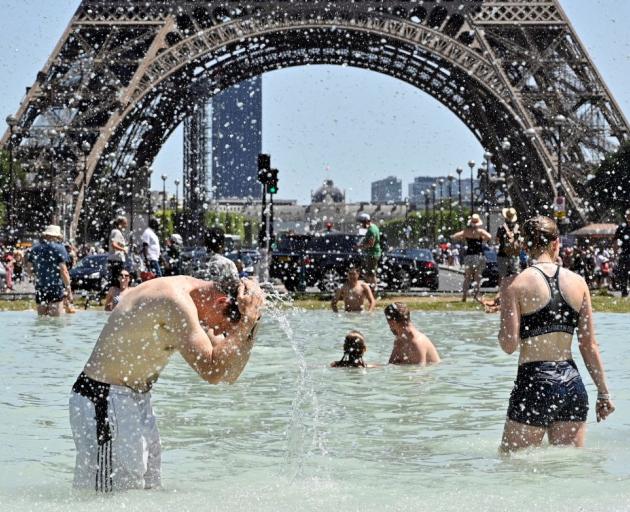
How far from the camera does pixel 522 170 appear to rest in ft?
167

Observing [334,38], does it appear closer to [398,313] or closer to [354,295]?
[354,295]

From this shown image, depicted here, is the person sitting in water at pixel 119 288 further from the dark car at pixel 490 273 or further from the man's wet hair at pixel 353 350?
the dark car at pixel 490 273

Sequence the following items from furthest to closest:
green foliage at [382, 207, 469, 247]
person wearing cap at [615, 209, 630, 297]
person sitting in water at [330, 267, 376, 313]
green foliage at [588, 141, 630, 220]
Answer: green foliage at [382, 207, 469, 247] < green foliage at [588, 141, 630, 220] < person wearing cap at [615, 209, 630, 297] < person sitting in water at [330, 267, 376, 313]

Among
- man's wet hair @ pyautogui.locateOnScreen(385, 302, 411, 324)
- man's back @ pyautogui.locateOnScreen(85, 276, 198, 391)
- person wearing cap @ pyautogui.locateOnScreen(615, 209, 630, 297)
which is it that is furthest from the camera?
person wearing cap @ pyautogui.locateOnScreen(615, 209, 630, 297)

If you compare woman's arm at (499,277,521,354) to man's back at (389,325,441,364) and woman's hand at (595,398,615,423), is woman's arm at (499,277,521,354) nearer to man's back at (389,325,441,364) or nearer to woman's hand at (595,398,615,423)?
woman's hand at (595,398,615,423)

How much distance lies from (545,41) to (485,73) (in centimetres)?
323

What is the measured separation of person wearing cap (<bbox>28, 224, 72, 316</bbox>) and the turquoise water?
291 cm

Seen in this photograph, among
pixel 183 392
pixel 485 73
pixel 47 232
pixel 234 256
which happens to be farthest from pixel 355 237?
pixel 183 392

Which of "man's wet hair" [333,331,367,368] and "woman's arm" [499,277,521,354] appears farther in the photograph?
"man's wet hair" [333,331,367,368]

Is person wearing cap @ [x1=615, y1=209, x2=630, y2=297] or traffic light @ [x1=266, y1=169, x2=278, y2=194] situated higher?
traffic light @ [x1=266, y1=169, x2=278, y2=194]

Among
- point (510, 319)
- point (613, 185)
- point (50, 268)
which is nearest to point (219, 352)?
point (510, 319)

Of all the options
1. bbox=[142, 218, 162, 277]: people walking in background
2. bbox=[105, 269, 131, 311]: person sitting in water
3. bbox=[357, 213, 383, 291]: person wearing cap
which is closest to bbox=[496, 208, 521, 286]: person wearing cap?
bbox=[357, 213, 383, 291]: person wearing cap

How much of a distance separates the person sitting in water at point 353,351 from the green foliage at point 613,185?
42.1 meters

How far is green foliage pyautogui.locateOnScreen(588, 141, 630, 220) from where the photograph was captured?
53750mm
